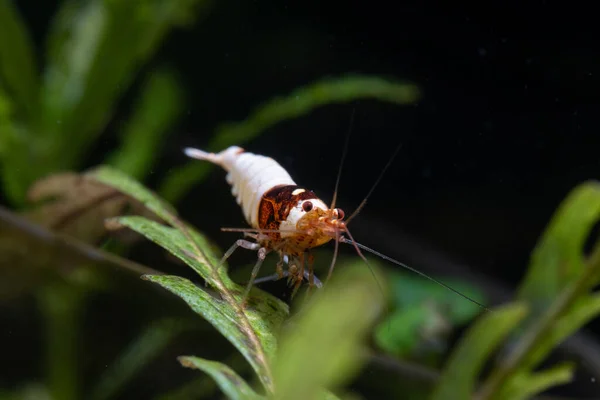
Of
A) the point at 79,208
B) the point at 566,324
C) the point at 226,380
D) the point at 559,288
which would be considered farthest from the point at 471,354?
the point at 79,208

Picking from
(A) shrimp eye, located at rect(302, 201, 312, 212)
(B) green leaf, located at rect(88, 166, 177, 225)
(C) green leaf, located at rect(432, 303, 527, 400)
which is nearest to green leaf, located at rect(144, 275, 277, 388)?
(A) shrimp eye, located at rect(302, 201, 312, 212)

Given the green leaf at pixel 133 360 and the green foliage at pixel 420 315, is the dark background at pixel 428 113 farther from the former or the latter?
the green leaf at pixel 133 360

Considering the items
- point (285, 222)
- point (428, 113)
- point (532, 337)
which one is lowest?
point (532, 337)

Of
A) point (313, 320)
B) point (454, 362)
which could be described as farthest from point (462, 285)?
point (313, 320)

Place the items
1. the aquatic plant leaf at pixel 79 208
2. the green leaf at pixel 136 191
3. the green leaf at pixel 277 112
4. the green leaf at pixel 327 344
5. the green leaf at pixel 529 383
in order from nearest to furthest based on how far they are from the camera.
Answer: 1. the green leaf at pixel 327 344
2. the green leaf at pixel 529 383
3. the green leaf at pixel 136 191
4. the aquatic plant leaf at pixel 79 208
5. the green leaf at pixel 277 112

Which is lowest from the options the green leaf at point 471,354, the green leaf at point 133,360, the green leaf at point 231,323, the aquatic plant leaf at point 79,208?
the green leaf at point 133,360

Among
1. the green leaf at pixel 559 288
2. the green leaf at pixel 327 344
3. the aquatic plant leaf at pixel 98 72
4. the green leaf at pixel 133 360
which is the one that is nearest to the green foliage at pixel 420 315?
the green leaf at pixel 559 288

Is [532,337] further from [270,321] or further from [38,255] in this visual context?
[38,255]
